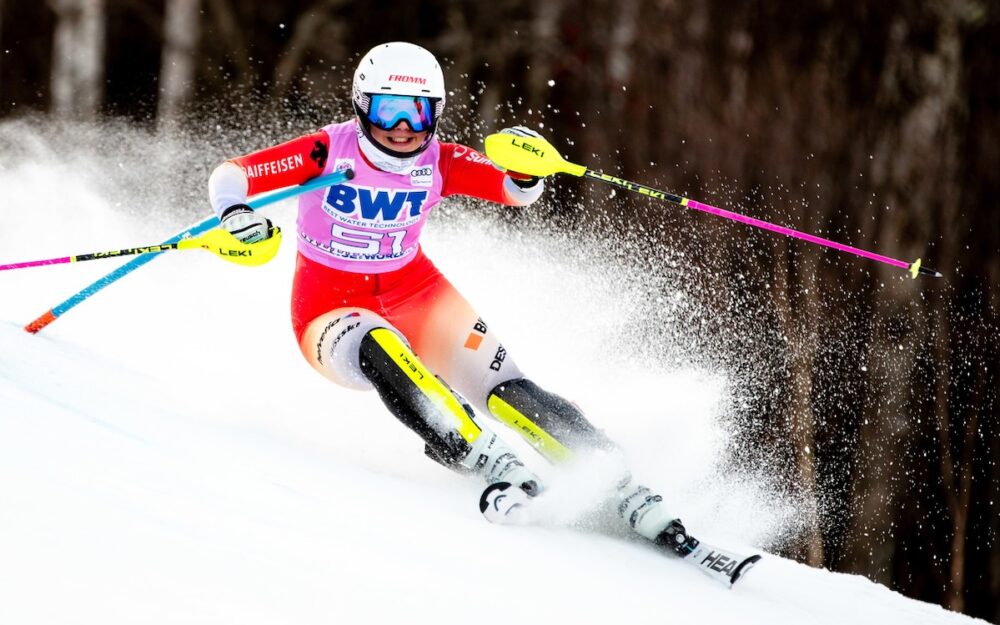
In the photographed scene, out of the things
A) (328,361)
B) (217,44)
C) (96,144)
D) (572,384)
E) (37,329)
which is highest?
(328,361)

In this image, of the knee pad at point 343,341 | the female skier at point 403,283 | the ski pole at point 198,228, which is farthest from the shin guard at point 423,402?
the ski pole at point 198,228

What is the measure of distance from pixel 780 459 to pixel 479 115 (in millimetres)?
7103

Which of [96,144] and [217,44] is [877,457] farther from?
[217,44]

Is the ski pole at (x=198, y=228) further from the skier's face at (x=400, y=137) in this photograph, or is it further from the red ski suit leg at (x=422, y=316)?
the red ski suit leg at (x=422, y=316)

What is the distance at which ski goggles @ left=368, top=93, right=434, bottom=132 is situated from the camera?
153 inches

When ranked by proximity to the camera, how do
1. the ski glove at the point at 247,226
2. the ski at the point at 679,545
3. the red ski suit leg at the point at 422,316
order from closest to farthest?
the ski at the point at 679,545 < the ski glove at the point at 247,226 < the red ski suit leg at the point at 422,316

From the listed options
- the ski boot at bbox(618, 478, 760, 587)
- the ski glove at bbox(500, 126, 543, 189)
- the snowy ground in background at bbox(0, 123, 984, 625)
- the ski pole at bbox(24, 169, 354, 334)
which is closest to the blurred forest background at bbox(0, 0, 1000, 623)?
the snowy ground in background at bbox(0, 123, 984, 625)

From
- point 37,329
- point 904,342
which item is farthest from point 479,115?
point 37,329

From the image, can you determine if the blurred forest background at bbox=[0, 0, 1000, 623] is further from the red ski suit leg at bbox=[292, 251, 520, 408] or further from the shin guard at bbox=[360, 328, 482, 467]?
the shin guard at bbox=[360, 328, 482, 467]

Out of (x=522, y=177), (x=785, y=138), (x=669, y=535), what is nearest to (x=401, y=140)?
(x=522, y=177)

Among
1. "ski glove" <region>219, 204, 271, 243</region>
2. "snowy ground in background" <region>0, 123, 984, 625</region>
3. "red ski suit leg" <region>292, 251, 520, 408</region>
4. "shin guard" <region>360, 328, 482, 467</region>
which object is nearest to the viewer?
"snowy ground in background" <region>0, 123, 984, 625</region>

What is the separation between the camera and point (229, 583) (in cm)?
220

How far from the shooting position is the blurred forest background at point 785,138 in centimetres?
882

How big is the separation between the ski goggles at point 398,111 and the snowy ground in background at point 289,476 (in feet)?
3.61
